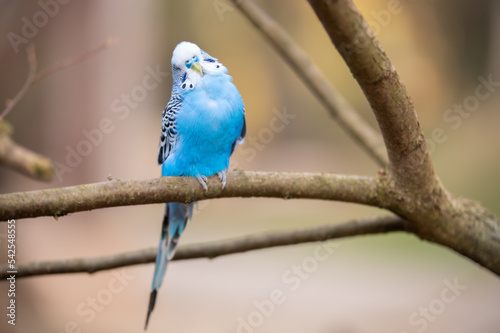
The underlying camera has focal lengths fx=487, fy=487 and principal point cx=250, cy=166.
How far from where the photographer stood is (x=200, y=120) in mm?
1968

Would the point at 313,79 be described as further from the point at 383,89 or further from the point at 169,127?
the point at 383,89

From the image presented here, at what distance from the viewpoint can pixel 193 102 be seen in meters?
1.94

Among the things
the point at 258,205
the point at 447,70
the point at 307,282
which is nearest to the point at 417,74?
the point at 447,70

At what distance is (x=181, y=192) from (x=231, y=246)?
0.78 m

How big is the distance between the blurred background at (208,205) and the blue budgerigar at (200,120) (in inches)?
91.5

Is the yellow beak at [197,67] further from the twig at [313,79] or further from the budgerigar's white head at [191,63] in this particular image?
the twig at [313,79]

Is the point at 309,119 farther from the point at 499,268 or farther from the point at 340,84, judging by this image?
the point at 499,268

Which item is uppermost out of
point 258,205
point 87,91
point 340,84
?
point 340,84

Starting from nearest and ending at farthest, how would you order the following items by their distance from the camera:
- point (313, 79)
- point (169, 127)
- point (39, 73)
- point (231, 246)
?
point (169, 127) → point (39, 73) → point (231, 246) → point (313, 79)

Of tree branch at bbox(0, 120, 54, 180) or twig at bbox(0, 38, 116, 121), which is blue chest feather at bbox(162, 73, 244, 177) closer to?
twig at bbox(0, 38, 116, 121)

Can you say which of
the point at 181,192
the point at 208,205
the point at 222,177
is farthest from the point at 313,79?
the point at 208,205

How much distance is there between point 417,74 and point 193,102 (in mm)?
6041

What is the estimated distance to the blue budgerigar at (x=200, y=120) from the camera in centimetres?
187

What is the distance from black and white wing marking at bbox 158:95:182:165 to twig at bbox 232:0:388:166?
3.57 ft
